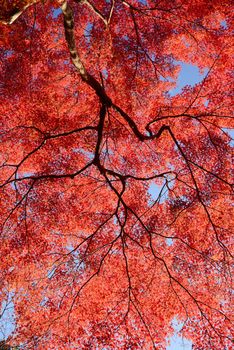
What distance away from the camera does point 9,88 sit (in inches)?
530

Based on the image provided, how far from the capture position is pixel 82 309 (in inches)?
390

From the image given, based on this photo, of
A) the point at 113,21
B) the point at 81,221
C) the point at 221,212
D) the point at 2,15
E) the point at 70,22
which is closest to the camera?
the point at 2,15

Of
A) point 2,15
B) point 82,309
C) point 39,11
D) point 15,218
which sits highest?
point 39,11

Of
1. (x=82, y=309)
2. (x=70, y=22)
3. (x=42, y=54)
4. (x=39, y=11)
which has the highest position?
(x=39, y=11)

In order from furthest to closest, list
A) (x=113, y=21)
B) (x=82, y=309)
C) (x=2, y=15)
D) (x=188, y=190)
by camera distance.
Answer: (x=113, y=21)
(x=188, y=190)
(x=82, y=309)
(x=2, y=15)

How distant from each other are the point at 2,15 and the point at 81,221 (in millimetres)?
8524

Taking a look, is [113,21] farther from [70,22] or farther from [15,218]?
[15,218]

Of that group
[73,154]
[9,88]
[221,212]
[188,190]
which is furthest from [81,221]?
[9,88]

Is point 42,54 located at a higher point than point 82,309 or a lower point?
higher

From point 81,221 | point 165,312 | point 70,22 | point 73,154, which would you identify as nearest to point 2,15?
point 70,22

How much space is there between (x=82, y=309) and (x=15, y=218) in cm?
380

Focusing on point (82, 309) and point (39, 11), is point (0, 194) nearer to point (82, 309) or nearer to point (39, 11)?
point (82, 309)

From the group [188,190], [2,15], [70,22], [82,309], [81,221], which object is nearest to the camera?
[2,15]

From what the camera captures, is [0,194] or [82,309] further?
[0,194]
